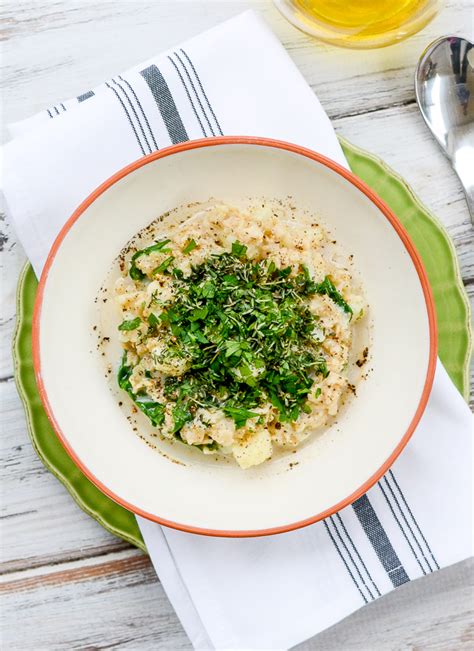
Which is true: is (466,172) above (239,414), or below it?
above

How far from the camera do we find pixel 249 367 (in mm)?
1932

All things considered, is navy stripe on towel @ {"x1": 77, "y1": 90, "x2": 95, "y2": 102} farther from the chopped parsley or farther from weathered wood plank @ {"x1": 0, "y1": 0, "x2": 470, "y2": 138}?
the chopped parsley

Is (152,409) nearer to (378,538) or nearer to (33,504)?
(33,504)

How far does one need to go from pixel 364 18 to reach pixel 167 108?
2.36 feet

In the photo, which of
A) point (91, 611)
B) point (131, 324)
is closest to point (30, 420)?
point (131, 324)

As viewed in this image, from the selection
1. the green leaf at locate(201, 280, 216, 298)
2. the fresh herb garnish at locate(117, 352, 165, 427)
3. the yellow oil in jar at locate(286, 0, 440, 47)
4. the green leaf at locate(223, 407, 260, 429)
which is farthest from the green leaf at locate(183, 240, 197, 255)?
the yellow oil in jar at locate(286, 0, 440, 47)

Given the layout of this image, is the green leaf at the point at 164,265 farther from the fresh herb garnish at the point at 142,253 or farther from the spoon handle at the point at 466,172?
the spoon handle at the point at 466,172

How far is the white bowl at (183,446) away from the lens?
1.91 metres

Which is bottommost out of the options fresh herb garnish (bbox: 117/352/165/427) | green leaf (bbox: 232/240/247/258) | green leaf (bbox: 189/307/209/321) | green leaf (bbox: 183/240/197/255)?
fresh herb garnish (bbox: 117/352/165/427)

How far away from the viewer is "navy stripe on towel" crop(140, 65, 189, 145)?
7.06 ft

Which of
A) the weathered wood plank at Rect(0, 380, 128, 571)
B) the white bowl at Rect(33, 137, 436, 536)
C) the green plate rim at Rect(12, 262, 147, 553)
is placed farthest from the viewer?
the weathered wood plank at Rect(0, 380, 128, 571)

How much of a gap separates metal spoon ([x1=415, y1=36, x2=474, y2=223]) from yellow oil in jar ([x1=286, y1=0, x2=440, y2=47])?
138 mm

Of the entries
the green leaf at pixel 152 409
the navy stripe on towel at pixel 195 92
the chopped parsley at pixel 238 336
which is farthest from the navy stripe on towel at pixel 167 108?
the green leaf at pixel 152 409

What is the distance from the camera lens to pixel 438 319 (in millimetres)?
2133
